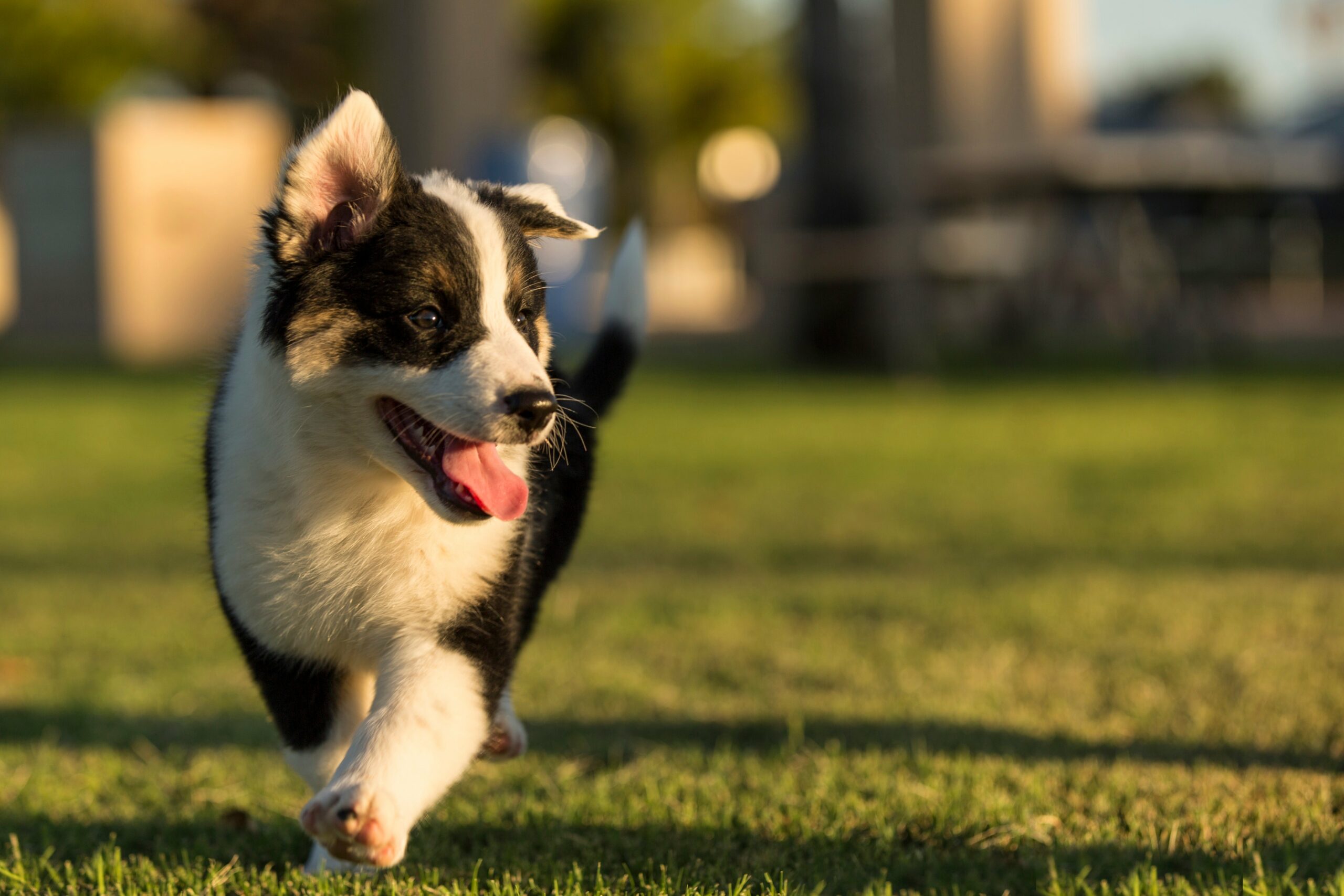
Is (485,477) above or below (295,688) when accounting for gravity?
above

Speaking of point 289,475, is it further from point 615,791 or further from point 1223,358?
point 1223,358

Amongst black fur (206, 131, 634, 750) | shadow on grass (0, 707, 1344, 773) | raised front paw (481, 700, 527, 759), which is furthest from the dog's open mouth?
shadow on grass (0, 707, 1344, 773)

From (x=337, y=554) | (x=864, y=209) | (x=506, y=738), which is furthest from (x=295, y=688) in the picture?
(x=864, y=209)

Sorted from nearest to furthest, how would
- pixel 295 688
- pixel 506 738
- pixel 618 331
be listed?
pixel 295 688
pixel 506 738
pixel 618 331

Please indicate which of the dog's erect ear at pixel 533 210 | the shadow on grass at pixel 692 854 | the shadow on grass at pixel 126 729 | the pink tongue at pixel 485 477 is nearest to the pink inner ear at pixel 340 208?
the dog's erect ear at pixel 533 210

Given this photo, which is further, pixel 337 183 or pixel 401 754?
pixel 337 183

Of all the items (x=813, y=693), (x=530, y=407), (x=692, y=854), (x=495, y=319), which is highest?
(x=495, y=319)

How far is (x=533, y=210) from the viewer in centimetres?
279

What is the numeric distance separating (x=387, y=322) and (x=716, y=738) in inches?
64.5

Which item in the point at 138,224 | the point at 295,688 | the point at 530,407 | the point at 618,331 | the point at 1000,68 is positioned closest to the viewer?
the point at 530,407

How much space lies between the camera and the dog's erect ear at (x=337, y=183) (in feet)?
8.11

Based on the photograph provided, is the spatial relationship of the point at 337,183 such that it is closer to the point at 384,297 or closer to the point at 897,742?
the point at 384,297

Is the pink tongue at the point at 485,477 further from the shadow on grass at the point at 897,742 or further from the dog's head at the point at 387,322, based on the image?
the shadow on grass at the point at 897,742

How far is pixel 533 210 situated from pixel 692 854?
1231 mm
